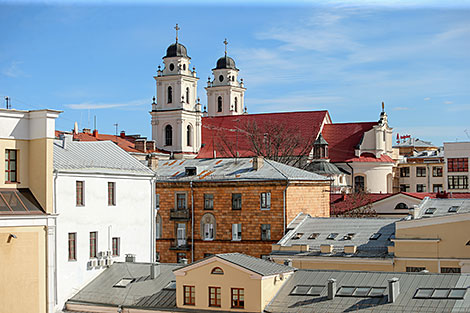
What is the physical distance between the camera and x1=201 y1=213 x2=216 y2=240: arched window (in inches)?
1988

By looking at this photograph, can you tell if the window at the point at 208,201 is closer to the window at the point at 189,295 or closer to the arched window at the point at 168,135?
the window at the point at 189,295

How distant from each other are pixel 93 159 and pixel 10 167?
655 centimetres

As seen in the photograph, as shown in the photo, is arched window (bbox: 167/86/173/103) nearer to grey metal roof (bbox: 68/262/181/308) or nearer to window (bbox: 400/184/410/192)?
window (bbox: 400/184/410/192)

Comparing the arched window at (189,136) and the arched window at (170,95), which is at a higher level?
the arched window at (170,95)

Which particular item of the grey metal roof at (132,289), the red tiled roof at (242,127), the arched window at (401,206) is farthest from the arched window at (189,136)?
the grey metal roof at (132,289)

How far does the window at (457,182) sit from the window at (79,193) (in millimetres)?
54280

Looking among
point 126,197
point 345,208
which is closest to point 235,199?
point 126,197

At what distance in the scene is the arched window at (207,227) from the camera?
50500 millimetres

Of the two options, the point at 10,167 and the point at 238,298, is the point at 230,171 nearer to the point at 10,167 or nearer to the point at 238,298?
the point at 10,167

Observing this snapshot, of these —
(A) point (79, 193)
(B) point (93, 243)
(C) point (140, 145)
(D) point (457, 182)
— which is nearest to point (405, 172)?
(D) point (457, 182)

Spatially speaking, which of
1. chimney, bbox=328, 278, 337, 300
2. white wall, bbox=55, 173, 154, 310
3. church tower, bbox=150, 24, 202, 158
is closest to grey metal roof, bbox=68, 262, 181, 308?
white wall, bbox=55, 173, 154, 310

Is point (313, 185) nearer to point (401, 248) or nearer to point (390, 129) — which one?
point (401, 248)

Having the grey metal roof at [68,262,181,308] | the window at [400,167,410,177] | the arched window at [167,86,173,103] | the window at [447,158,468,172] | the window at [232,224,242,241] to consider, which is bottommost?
the grey metal roof at [68,262,181,308]

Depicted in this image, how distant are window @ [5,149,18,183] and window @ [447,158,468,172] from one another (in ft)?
191
